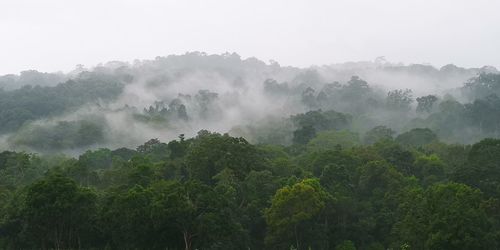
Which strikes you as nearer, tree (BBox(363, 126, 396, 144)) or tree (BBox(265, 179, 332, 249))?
tree (BBox(265, 179, 332, 249))

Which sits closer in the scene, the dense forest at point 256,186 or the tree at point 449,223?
the tree at point 449,223

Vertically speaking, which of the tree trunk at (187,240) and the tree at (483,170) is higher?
the tree at (483,170)

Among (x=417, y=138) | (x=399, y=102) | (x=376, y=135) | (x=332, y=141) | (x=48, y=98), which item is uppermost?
(x=48, y=98)

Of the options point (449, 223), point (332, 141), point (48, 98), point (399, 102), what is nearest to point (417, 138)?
point (332, 141)

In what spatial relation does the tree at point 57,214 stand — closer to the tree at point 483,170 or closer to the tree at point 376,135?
the tree at point 483,170

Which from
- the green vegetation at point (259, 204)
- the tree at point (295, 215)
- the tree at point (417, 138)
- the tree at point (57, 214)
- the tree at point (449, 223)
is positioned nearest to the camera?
the tree at point (449, 223)

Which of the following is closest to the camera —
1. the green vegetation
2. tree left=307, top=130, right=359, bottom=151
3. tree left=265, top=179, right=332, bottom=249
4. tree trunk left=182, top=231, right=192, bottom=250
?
the green vegetation

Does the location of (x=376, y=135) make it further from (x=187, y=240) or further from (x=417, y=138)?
(x=187, y=240)

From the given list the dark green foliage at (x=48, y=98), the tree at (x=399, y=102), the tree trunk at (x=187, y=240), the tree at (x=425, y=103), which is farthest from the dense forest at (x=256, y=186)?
the tree at (x=399, y=102)

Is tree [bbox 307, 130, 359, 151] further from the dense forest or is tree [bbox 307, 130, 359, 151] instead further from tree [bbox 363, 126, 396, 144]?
tree [bbox 363, 126, 396, 144]

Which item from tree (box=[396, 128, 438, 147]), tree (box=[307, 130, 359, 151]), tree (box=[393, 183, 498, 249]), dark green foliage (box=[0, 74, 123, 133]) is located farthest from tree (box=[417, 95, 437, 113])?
dark green foliage (box=[0, 74, 123, 133])

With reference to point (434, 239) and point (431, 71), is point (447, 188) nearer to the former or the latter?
point (434, 239)

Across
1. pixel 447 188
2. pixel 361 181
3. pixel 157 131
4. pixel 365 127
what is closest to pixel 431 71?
pixel 365 127

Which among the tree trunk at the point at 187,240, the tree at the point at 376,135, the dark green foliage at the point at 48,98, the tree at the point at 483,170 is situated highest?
the dark green foliage at the point at 48,98
